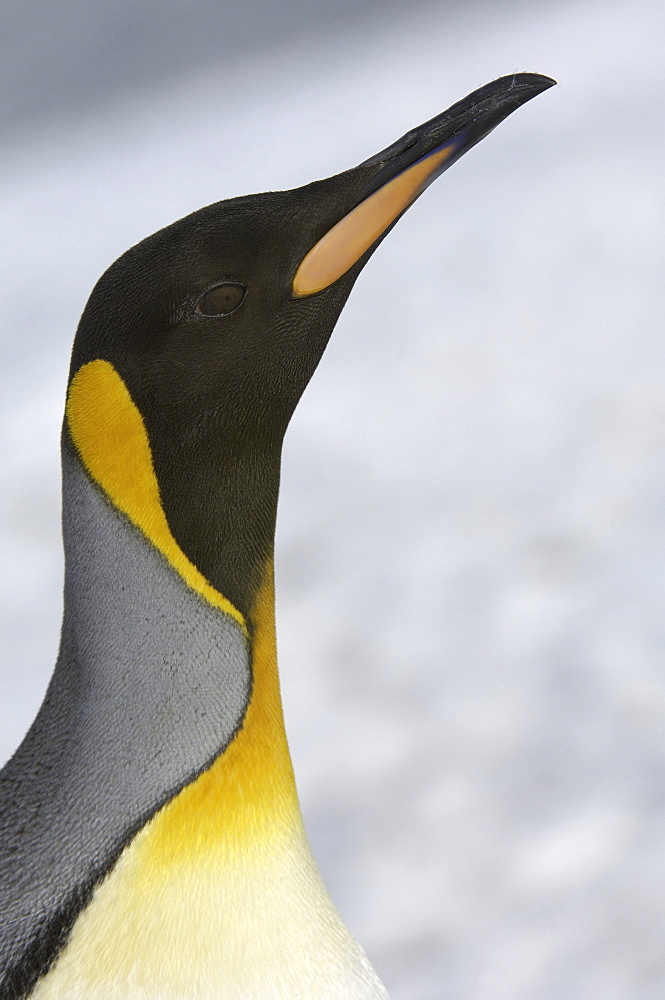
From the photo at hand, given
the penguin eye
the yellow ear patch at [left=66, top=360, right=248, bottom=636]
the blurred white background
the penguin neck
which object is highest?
the penguin eye

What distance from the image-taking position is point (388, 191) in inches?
31.6

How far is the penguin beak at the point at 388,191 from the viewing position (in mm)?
801

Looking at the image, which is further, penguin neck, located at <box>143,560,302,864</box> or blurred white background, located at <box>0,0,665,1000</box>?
blurred white background, located at <box>0,0,665,1000</box>

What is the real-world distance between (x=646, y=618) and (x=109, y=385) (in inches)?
53.3

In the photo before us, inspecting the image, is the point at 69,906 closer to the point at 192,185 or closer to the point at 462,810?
the point at 462,810

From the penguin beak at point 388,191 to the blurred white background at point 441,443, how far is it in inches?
36.0

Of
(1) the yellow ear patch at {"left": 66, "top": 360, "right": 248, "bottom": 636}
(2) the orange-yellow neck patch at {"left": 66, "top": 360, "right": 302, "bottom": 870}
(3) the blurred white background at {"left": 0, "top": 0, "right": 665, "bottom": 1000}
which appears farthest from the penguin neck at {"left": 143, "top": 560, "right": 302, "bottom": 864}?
(3) the blurred white background at {"left": 0, "top": 0, "right": 665, "bottom": 1000}

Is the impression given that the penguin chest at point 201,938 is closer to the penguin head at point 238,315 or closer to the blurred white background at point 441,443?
the penguin head at point 238,315

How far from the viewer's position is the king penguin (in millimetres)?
770

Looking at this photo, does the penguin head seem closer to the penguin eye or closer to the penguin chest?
the penguin eye

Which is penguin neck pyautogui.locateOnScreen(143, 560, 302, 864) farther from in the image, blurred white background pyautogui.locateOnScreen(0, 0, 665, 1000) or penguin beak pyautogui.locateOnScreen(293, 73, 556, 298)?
blurred white background pyautogui.locateOnScreen(0, 0, 665, 1000)

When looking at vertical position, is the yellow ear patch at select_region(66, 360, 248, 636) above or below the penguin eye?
below

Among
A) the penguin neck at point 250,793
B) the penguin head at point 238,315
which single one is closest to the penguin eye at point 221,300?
the penguin head at point 238,315

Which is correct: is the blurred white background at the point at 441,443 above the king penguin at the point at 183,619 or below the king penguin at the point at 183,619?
below
